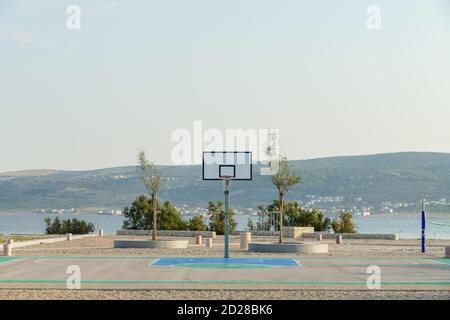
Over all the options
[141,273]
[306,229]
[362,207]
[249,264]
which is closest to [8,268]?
[141,273]

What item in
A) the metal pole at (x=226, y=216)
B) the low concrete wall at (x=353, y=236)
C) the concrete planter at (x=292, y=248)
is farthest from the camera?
the low concrete wall at (x=353, y=236)

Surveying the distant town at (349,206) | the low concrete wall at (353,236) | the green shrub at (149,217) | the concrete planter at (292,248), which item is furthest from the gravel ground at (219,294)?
the distant town at (349,206)

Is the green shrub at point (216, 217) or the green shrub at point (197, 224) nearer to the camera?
the green shrub at point (197, 224)

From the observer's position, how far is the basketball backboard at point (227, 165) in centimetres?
3644

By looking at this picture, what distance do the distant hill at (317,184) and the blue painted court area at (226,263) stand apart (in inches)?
3937

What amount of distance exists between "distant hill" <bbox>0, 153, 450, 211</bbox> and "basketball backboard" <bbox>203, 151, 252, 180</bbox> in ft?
312

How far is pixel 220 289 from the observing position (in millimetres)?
20906

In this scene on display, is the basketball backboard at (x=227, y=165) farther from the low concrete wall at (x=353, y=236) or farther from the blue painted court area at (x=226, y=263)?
the low concrete wall at (x=353, y=236)

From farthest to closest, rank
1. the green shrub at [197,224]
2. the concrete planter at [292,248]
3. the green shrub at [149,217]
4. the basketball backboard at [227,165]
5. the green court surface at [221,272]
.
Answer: the green shrub at [149,217], the green shrub at [197,224], the concrete planter at [292,248], the basketball backboard at [227,165], the green court surface at [221,272]

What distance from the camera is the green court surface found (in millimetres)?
22328

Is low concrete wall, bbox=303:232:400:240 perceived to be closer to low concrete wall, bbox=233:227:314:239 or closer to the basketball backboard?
low concrete wall, bbox=233:227:314:239

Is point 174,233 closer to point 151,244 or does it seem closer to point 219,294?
point 151,244

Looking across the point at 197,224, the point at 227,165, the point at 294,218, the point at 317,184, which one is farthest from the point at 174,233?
the point at 317,184
